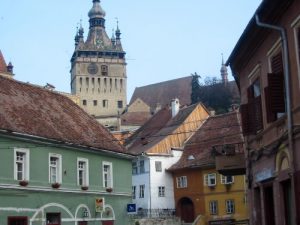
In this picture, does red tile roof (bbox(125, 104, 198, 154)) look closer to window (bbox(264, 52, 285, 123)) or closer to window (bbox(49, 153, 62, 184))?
window (bbox(49, 153, 62, 184))

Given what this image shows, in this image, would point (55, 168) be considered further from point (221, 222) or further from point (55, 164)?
point (221, 222)

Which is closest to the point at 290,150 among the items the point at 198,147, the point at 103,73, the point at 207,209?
the point at 207,209

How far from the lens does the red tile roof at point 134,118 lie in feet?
418

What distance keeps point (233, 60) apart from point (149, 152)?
40202 mm

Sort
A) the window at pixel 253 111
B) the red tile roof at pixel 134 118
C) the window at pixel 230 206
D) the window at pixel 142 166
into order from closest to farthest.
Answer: the window at pixel 253 111 → the window at pixel 230 206 → the window at pixel 142 166 → the red tile roof at pixel 134 118

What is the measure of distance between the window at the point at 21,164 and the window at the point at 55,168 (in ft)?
6.36

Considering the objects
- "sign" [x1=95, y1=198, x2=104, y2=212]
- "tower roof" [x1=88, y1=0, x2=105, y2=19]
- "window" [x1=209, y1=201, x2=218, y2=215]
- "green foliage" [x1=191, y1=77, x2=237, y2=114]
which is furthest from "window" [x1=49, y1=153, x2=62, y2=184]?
"tower roof" [x1=88, y1=0, x2=105, y2=19]

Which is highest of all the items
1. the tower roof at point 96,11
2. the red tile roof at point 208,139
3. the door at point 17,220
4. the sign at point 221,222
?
the tower roof at point 96,11

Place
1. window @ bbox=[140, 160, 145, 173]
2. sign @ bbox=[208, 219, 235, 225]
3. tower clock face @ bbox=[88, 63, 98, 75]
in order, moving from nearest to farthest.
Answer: sign @ bbox=[208, 219, 235, 225], window @ bbox=[140, 160, 145, 173], tower clock face @ bbox=[88, 63, 98, 75]

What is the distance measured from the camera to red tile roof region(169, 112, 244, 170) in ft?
182

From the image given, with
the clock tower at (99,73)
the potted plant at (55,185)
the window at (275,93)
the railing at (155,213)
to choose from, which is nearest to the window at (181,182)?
the railing at (155,213)

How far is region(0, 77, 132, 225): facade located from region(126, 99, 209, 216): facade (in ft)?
66.6

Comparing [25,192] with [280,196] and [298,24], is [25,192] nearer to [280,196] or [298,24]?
[280,196]

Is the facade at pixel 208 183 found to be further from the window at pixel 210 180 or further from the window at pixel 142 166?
the window at pixel 142 166
